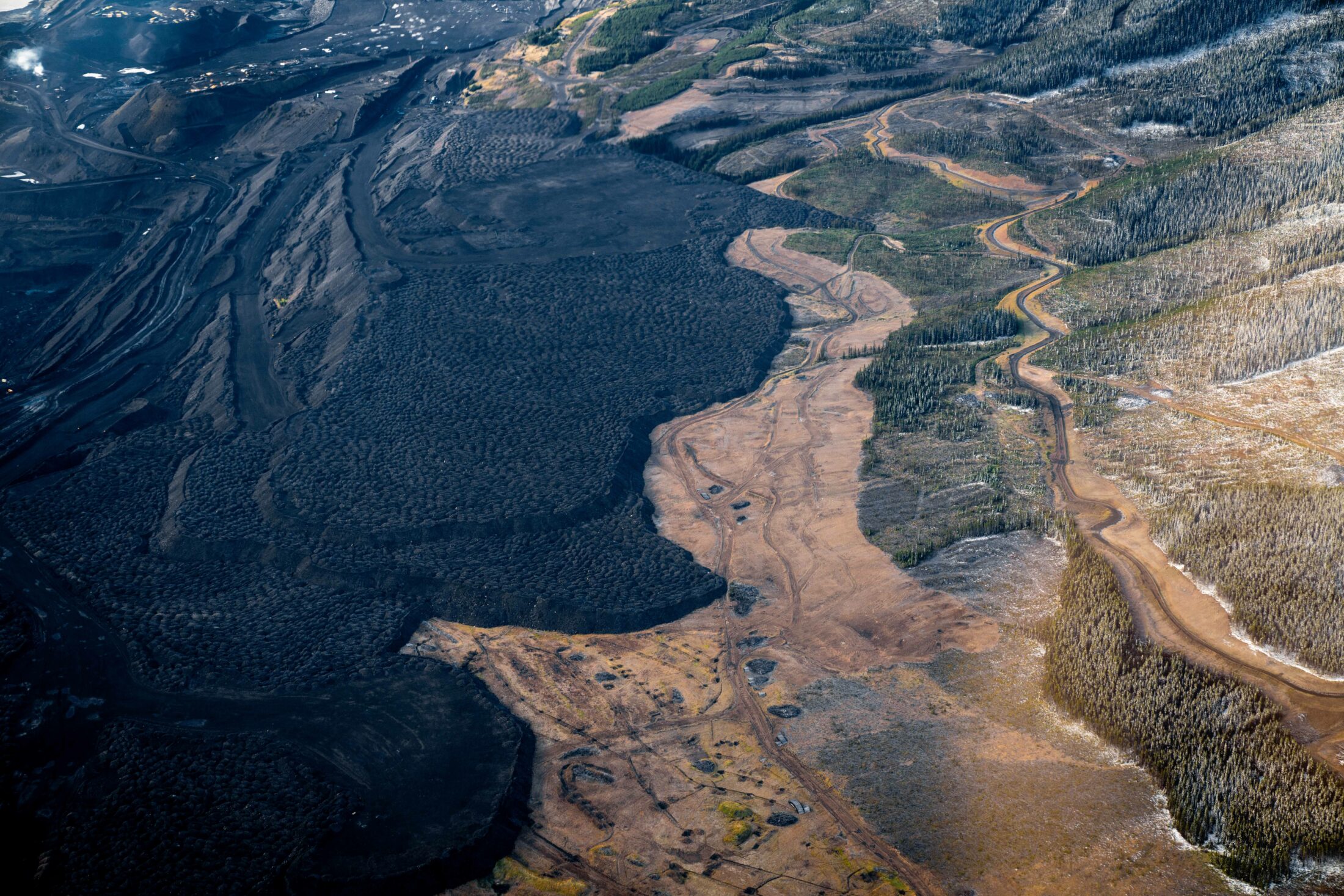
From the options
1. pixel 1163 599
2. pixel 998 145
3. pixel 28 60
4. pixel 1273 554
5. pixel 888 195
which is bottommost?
pixel 1163 599

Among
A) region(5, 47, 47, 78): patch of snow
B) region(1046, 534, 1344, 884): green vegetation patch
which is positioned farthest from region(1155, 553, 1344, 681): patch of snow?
region(5, 47, 47, 78): patch of snow

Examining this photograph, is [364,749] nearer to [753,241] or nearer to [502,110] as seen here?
[753,241]

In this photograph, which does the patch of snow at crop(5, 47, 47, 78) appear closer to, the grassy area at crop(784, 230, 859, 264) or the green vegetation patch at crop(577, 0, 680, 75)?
the green vegetation patch at crop(577, 0, 680, 75)

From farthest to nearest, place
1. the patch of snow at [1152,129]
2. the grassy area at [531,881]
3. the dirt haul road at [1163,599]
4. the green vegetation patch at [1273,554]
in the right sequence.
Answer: the patch of snow at [1152,129]
the green vegetation patch at [1273,554]
the dirt haul road at [1163,599]
the grassy area at [531,881]

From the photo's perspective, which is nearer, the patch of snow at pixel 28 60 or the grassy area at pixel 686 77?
the grassy area at pixel 686 77

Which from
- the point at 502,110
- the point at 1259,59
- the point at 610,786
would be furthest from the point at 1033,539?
the point at 502,110

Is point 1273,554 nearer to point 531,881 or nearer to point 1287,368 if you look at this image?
point 1287,368

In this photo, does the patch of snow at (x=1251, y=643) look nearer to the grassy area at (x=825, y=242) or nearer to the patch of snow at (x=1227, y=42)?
the grassy area at (x=825, y=242)

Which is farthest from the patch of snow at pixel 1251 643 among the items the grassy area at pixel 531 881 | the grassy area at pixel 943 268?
the grassy area at pixel 943 268

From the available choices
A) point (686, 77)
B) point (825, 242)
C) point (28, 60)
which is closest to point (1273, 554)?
point (825, 242)
